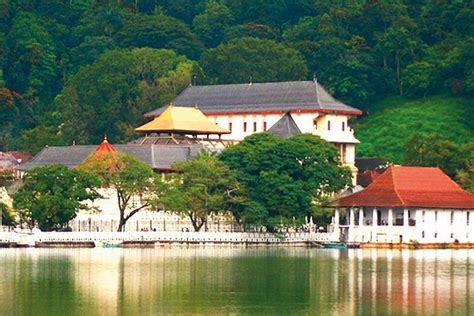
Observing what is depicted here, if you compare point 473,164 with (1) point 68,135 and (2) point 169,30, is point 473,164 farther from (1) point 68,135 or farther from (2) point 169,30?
(2) point 169,30

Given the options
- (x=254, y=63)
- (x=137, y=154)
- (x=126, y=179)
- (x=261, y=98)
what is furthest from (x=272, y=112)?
(x=126, y=179)

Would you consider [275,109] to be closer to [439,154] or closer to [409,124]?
[439,154]

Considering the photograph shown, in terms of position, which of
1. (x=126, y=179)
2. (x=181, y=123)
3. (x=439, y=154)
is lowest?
(x=126, y=179)

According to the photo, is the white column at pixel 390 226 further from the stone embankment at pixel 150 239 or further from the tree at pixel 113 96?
the tree at pixel 113 96

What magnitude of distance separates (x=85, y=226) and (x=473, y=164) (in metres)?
23.1

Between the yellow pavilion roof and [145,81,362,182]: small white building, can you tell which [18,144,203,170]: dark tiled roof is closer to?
the yellow pavilion roof

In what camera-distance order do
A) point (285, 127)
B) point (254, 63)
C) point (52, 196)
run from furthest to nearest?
point (254, 63), point (285, 127), point (52, 196)

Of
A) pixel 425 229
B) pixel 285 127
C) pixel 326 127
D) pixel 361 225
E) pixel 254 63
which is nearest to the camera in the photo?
pixel 425 229

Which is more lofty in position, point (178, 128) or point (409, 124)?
point (409, 124)

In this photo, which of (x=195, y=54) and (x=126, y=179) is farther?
(x=195, y=54)

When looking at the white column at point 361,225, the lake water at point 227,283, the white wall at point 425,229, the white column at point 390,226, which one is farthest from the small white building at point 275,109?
the lake water at point 227,283

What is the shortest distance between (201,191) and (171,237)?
333 cm

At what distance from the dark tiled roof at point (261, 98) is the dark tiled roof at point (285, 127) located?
941 mm

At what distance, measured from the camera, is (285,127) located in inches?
4473
